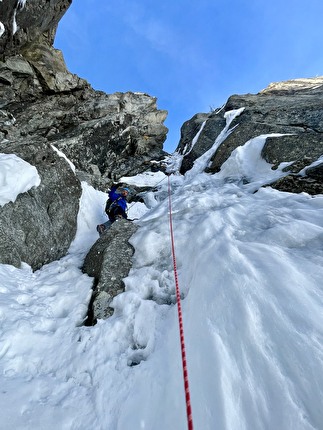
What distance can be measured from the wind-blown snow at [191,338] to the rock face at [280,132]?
3.37 meters

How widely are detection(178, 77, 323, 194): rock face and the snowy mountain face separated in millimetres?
102

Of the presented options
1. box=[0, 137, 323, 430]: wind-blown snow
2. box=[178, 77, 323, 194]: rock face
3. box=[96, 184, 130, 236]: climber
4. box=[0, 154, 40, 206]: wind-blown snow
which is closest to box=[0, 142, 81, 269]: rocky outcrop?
box=[0, 154, 40, 206]: wind-blown snow

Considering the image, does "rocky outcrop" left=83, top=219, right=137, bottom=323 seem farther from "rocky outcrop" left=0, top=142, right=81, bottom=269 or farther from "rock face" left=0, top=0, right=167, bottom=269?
"rock face" left=0, top=0, right=167, bottom=269

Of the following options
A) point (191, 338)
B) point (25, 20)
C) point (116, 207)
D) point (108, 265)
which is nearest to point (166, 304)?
point (191, 338)

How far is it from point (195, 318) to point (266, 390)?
1.34 metres

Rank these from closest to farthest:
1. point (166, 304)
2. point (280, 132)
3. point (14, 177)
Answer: point (166, 304) < point (14, 177) < point (280, 132)

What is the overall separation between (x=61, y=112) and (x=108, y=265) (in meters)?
17.9

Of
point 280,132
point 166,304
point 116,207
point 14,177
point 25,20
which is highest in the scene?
point 25,20

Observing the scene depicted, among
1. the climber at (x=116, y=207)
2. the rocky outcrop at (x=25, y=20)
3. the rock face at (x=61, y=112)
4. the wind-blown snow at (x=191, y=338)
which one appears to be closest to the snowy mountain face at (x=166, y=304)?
the wind-blown snow at (x=191, y=338)

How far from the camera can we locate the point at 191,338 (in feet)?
11.8

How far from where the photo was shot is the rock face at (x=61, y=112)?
631 inches

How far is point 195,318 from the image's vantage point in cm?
386

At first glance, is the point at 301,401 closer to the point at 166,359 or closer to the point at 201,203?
the point at 166,359

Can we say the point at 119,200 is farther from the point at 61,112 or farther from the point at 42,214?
the point at 61,112
